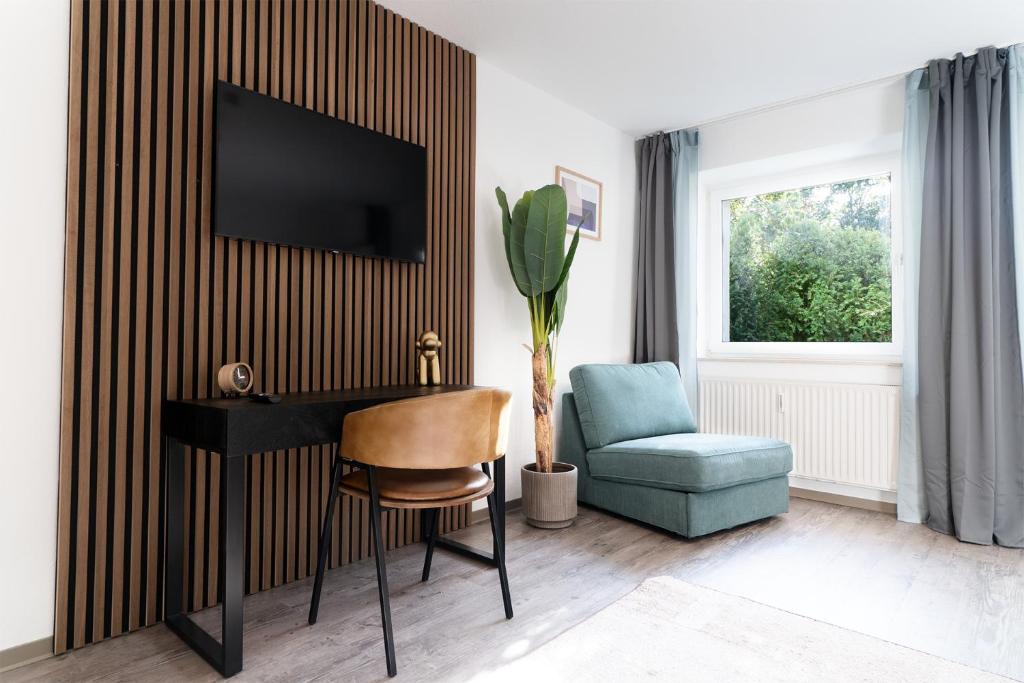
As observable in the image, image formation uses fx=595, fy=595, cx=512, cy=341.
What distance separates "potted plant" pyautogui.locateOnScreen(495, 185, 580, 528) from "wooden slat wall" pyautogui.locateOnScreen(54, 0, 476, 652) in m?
0.63

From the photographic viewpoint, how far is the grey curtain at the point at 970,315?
2902mm

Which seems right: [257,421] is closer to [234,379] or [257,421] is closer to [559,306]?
[234,379]

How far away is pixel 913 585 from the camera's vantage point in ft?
7.75

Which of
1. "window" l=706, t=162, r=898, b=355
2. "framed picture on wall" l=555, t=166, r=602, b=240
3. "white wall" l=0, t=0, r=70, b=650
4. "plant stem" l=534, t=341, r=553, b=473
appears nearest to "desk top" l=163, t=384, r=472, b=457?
"white wall" l=0, t=0, r=70, b=650

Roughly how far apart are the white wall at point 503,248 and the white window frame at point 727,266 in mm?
572

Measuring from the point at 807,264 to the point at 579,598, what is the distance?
2849mm

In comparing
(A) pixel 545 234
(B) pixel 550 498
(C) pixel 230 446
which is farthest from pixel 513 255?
(C) pixel 230 446

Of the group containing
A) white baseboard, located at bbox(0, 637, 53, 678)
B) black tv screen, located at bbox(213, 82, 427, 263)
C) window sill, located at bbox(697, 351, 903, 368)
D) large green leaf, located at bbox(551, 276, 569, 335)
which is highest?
black tv screen, located at bbox(213, 82, 427, 263)

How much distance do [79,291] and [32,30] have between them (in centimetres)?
77

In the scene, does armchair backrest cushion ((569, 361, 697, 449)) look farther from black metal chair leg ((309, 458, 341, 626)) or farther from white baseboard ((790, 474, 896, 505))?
black metal chair leg ((309, 458, 341, 626))

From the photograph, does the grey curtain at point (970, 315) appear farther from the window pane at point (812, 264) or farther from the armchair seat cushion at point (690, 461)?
the armchair seat cushion at point (690, 461)

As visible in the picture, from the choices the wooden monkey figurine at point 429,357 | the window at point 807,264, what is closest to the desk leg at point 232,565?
the wooden monkey figurine at point 429,357

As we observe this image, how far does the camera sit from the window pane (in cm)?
366

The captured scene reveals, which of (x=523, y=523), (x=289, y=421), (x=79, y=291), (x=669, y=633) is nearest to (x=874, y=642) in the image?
(x=669, y=633)
